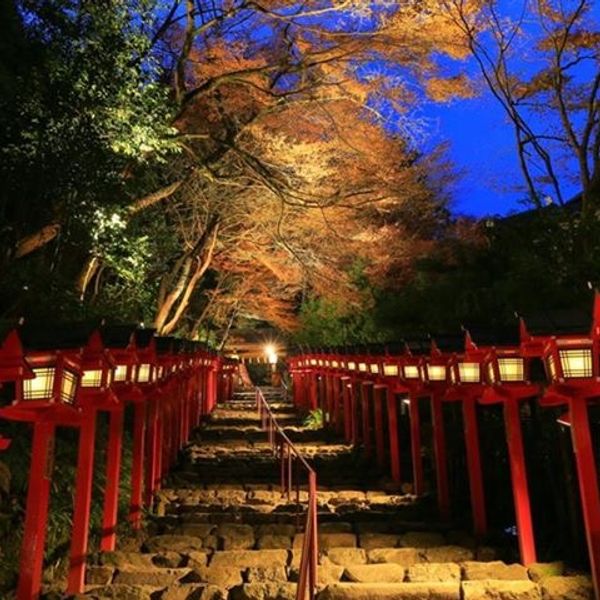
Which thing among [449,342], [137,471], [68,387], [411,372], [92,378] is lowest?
[137,471]

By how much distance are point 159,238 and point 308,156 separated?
19.0 ft

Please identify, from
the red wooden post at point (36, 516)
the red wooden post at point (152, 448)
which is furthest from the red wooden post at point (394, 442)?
the red wooden post at point (36, 516)

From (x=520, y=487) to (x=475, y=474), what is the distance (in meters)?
1.27

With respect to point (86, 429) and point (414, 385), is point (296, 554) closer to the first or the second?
point (86, 429)

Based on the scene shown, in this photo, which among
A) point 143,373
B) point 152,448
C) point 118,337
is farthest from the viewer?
point 152,448

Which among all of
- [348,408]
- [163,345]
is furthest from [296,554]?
[348,408]

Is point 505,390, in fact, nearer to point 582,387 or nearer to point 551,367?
point 551,367

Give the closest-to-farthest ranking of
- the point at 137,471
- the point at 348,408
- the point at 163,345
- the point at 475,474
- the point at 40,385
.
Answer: the point at 40,385, the point at 475,474, the point at 137,471, the point at 163,345, the point at 348,408

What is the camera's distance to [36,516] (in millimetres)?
5941

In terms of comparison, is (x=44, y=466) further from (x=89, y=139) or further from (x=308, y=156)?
(x=308, y=156)

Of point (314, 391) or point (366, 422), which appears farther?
point (314, 391)

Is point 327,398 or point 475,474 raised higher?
point 327,398

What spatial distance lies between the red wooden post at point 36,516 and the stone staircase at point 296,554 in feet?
2.55

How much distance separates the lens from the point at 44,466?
6105mm
